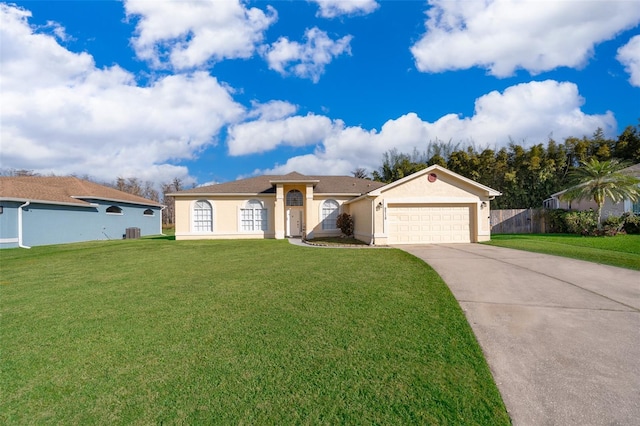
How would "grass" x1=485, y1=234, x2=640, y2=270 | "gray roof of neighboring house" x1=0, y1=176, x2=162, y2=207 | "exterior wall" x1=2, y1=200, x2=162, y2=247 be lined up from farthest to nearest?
"exterior wall" x1=2, y1=200, x2=162, y2=247, "gray roof of neighboring house" x1=0, y1=176, x2=162, y2=207, "grass" x1=485, y1=234, x2=640, y2=270

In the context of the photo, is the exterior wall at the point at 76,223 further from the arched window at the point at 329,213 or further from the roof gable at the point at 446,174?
the roof gable at the point at 446,174

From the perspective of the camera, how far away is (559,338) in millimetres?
4113

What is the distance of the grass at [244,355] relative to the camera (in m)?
2.77

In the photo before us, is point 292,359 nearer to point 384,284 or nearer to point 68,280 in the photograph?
point 384,284

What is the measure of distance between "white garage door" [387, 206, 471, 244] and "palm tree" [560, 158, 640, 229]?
295 inches

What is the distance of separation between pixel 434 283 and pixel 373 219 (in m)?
8.26

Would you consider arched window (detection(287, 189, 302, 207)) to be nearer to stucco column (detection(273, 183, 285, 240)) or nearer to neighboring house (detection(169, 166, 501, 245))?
neighboring house (detection(169, 166, 501, 245))

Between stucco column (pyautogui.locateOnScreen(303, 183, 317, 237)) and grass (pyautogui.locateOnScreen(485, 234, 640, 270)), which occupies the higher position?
stucco column (pyautogui.locateOnScreen(303, 183, 317, 237))

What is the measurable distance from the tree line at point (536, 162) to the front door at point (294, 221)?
19.1 metres

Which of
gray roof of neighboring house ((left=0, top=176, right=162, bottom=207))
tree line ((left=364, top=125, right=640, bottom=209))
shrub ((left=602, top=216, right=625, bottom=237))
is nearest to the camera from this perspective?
shrub ((left=602, top=216, right=625, bottom=237))

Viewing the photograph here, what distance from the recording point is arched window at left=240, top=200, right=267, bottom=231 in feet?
66.3

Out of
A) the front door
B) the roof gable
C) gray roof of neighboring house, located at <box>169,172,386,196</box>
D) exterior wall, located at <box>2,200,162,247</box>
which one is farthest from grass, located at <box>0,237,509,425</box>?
exterior wall, located at <box>2,200,162,247</box>

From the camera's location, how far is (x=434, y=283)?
6703mm

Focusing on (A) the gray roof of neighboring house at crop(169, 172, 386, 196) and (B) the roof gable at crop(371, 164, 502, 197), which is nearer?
(B) the roof gable at crop(371, 164, 502, 197)
